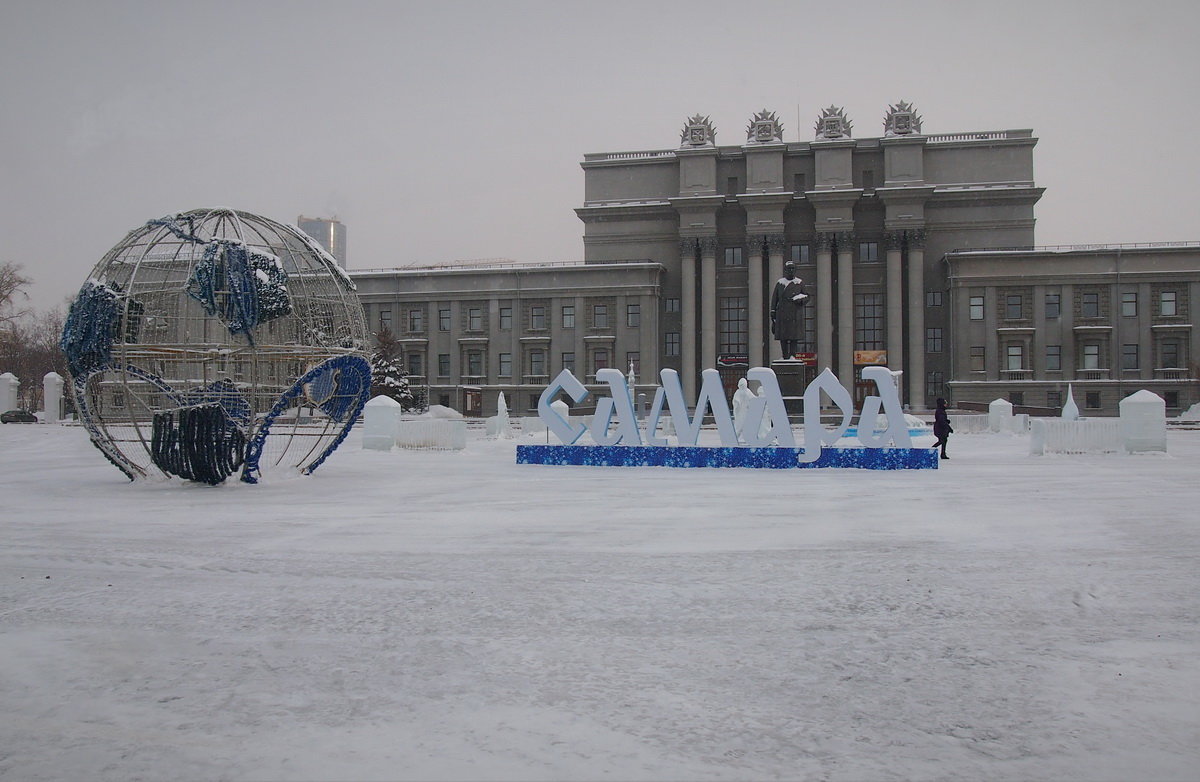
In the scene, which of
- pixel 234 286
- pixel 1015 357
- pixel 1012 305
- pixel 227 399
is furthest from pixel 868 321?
pixel 234 286

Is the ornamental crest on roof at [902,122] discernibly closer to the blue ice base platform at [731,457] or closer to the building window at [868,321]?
the building window at [868,321]

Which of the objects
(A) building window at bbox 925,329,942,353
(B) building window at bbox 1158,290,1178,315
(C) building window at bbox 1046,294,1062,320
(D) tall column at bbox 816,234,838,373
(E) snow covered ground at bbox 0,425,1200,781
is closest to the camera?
(E) snow covered ground at bbox 0,425,1200,781

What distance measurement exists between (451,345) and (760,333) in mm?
22086

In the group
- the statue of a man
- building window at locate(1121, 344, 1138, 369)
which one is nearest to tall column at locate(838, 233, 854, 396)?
building window at locate(1121, 344, 1138, 369)

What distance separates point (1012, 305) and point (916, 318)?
596 cm

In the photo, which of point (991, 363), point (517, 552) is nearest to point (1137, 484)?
point (517, 552)

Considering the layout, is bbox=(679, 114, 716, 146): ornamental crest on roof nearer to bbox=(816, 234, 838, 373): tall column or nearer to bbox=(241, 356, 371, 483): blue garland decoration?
bbox=(816, 234, 838, 373): tall column

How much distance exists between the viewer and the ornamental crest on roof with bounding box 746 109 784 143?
65875 mm

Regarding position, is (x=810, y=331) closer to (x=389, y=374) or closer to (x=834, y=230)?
(x=834, y=230)

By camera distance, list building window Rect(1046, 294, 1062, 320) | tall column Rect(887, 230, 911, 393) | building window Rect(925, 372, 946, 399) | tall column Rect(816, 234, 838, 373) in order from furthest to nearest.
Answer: building window Rect(925, 372, 946, 399) < tall column Rect(816, 234, 838, 373) < tall column Rect(887, 230, 911, 393) < building window Rect(1046, 294, 1062, 320)

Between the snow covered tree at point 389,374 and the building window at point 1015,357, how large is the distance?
126 feet

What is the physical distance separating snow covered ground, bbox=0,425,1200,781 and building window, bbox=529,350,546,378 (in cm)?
5377

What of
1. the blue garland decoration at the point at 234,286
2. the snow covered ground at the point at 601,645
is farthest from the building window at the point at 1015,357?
the blue garland decoration at the point at 234,286

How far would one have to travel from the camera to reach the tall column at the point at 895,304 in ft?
202
